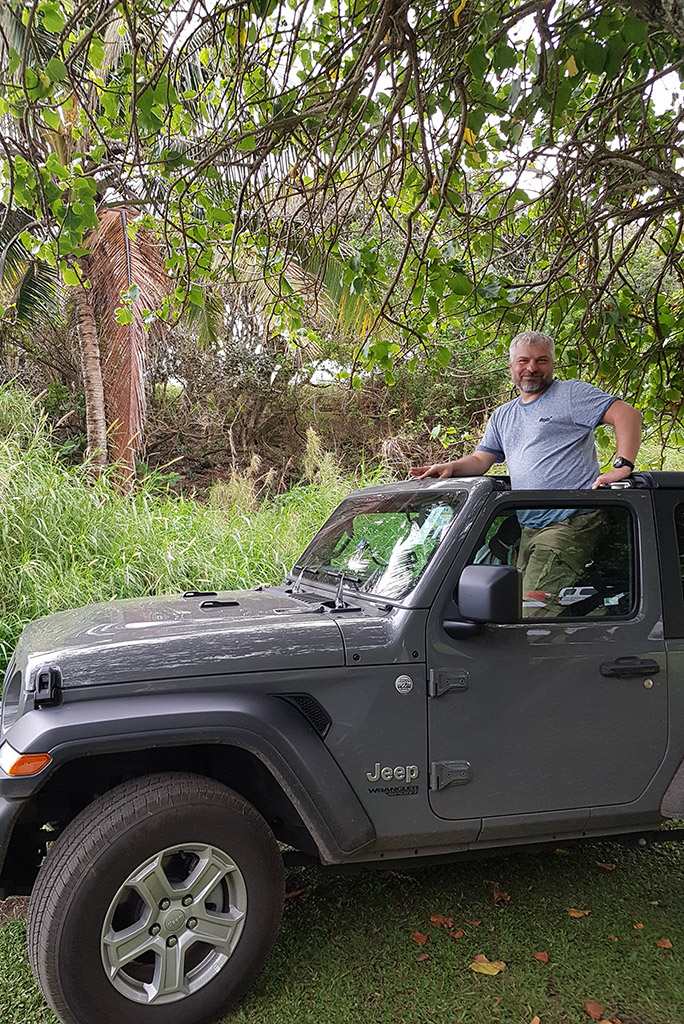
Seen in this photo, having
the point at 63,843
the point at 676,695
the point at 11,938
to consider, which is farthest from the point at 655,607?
the point at 11,938

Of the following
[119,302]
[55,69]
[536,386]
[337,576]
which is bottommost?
[337,576]

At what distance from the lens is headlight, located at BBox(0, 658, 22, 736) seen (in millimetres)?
3006

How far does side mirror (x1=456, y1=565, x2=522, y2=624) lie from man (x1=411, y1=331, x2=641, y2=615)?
43 cm

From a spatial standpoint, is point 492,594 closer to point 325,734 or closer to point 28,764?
point 325,734

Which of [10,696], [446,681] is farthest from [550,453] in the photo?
[10,696]

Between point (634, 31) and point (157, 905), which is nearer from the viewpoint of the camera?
point (157, 905)

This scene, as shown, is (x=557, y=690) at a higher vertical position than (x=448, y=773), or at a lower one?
higher

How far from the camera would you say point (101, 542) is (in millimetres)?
6566

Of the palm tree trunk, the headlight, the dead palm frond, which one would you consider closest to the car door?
the headlight

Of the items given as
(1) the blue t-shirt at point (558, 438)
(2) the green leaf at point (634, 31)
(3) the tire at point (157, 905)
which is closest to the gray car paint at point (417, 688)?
(3) the tire at point (157, 905)

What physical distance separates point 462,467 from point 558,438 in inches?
20.4

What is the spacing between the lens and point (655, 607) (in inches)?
130

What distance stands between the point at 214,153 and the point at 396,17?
1.02 m

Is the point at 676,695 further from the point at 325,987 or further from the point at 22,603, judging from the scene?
the point at 22,603
